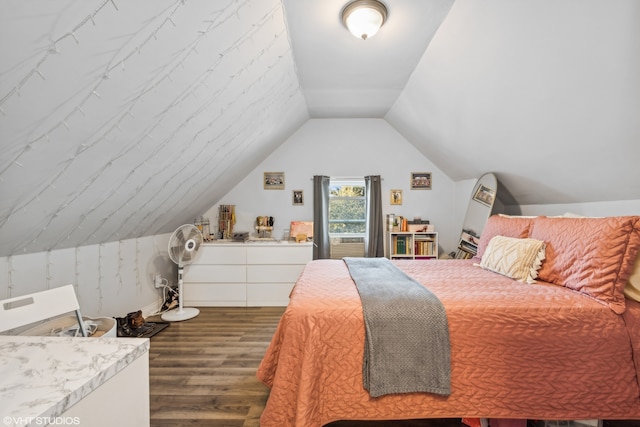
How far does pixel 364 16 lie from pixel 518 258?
6.48 feet

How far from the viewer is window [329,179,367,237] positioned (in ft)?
15.2

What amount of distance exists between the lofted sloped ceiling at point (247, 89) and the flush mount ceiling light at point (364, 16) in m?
0.09

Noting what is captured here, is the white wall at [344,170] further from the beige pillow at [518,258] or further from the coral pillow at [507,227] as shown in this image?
the beige pillow at [518,258]

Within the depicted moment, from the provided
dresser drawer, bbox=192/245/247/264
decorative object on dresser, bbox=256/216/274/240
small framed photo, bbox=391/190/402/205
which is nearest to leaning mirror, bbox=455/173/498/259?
small framed photo, bbox=391/190/402/205

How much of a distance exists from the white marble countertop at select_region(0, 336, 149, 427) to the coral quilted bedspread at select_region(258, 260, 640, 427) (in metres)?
0.91

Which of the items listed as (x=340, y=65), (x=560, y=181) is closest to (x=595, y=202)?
(x=560, y=181)

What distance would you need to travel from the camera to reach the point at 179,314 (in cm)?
337

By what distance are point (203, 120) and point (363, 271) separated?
167cm

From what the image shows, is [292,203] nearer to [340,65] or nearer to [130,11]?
[340,65]

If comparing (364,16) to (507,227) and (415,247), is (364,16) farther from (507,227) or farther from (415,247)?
(415,247)

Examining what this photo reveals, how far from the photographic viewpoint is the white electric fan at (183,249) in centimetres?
338

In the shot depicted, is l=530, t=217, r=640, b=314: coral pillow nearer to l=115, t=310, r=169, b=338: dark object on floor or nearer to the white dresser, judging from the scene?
the white dresser

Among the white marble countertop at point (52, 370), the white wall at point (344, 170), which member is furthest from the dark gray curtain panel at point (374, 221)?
the white marble countertop at point (52, 370)

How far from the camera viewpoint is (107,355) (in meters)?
0.75
